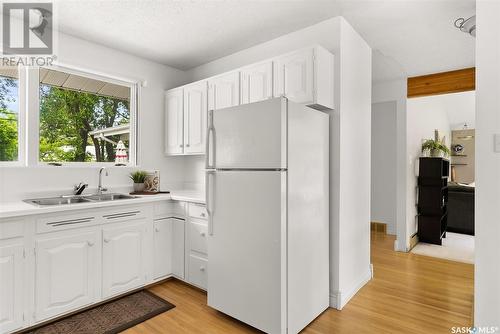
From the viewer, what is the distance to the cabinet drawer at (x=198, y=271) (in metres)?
2.82

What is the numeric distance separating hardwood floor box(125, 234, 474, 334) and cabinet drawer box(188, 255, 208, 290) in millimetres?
104

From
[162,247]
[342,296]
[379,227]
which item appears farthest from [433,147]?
[162,247]

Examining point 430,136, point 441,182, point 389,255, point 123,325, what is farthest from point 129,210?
point 430,136

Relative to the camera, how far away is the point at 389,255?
3990 millimetres

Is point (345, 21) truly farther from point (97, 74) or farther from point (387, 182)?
point (387, 182)

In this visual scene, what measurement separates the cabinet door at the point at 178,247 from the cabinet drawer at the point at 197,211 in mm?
197

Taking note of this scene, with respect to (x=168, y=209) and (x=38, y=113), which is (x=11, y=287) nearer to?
(x=168, y=209)

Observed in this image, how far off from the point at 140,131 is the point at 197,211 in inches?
54.5

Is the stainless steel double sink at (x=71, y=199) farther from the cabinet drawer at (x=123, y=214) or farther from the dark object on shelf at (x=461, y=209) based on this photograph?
the dark object on shelf at (x=461, y=209)

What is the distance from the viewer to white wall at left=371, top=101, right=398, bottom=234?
5.29 metres

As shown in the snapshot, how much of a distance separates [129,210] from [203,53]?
1.99 meters

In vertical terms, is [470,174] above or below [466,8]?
below

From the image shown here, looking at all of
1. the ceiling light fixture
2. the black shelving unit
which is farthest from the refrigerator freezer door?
the black shelving unit

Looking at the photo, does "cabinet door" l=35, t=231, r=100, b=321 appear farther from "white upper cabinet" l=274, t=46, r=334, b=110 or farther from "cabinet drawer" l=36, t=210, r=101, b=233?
"white upper cabinet" l=274, t=46, r=334, b=110
